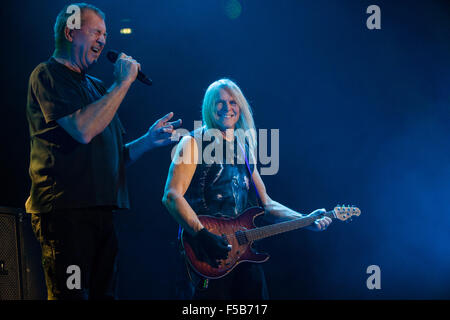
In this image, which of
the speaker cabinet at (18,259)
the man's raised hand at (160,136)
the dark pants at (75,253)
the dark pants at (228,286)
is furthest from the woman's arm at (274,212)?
the speaker cabinet at (18,259)

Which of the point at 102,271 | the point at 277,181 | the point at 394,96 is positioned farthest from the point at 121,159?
the point at 394,96

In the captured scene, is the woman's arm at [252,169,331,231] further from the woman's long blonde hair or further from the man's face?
the man's face

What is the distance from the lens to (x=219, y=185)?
260cm

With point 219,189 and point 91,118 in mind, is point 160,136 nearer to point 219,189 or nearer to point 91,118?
point 91,118

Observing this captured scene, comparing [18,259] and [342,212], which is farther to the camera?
[342,212]

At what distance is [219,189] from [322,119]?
1460 millimetres

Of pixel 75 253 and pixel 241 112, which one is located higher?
pixel 241 112

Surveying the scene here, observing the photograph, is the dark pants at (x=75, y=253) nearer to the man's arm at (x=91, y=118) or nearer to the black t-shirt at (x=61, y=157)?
the black t-shirt at (x=61, y=157)

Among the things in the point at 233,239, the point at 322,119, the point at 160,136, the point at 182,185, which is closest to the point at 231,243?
the point at 233,239

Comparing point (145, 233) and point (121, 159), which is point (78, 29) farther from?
point (145, 233)

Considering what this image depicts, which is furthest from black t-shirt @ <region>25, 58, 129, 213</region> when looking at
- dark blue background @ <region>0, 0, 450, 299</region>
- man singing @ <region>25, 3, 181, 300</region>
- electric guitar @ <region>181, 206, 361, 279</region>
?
dark blue background @ <region>0, 0, 450, 299</region>

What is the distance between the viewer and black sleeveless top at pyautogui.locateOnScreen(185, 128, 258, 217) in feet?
8.49

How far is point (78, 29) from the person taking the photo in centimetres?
197

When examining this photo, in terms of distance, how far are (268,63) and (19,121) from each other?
2069mm
